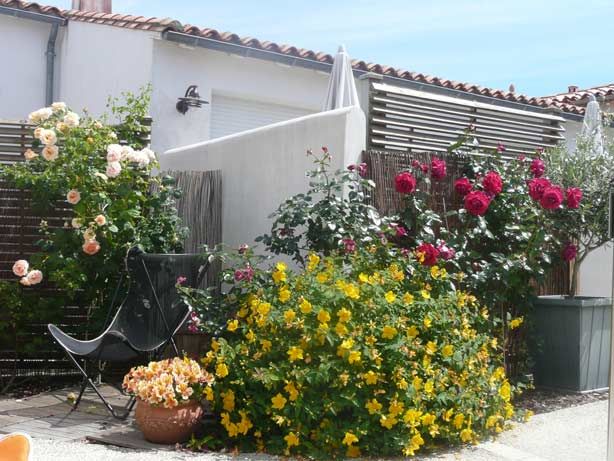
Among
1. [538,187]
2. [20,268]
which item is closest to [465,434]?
[538,187]

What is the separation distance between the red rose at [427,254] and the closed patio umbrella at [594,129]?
2.36 m

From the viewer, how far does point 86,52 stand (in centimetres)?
1117

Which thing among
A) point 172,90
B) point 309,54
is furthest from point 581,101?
point 172,90

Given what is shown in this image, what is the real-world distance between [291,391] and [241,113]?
7195 millimetres

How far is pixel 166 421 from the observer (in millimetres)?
5012

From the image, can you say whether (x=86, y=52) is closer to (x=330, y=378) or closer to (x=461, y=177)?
(x=461, y=177)

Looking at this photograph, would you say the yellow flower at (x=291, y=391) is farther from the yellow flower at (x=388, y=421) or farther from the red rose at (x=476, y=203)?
the red rose at (x=476, y=203)

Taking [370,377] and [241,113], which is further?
[241,113]

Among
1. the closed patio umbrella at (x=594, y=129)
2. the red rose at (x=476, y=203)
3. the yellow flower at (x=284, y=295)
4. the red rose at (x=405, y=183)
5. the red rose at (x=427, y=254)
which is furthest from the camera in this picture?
the closed patio umbrella at (x=594, y=129)

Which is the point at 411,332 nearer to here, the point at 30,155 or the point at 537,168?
the point at 537,168

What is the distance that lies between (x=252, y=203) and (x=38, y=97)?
5235mm

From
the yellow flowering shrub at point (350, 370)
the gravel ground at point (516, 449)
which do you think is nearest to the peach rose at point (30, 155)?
the yellow flowering shrub at point (350, 370)

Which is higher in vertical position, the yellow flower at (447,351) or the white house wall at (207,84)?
the white house wall at (207,84)

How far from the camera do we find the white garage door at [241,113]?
11.2 meters
